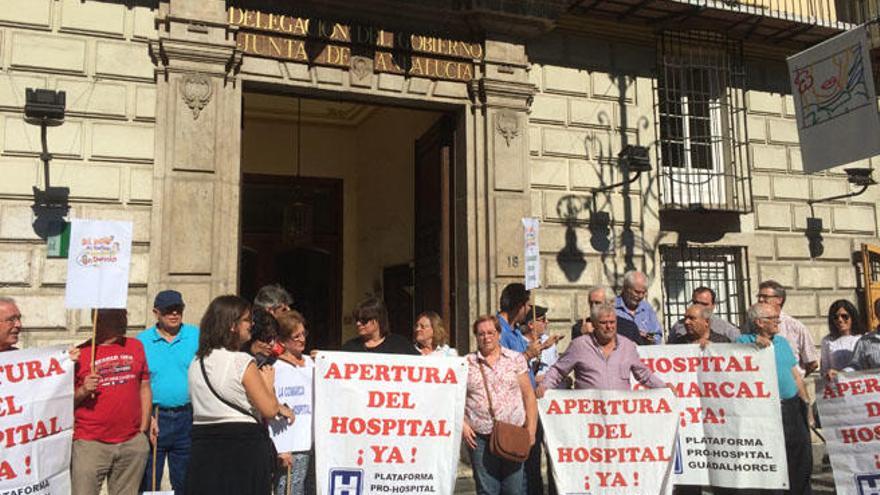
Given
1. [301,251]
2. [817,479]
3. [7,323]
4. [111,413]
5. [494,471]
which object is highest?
[301,251]

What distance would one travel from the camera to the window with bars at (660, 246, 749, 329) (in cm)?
1135

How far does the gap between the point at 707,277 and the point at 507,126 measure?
4126 millimetres

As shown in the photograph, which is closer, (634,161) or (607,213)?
(634,161)

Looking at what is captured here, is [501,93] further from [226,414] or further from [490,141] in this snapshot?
[226,414]

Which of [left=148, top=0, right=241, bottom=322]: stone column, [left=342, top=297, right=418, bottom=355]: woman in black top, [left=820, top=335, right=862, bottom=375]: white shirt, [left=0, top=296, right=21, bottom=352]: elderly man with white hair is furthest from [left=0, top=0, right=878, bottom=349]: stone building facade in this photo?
[left=820, top=335, right=862, bottom=375]: white shirt

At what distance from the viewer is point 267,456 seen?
4707mm

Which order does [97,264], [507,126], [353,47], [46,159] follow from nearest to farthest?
[97,264] < [46,159] < [353,47] < [507,126]

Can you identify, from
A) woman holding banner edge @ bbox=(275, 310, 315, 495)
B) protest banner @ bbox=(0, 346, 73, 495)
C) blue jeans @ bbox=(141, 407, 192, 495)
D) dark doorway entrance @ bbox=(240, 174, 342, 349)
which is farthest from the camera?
dark doorway entrance @ bbox=(240, 174, 342, 349)

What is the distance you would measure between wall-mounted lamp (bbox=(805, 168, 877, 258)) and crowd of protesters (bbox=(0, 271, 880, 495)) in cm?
578

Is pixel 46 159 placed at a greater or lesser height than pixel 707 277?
greater

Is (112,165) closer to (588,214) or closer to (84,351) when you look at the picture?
(84,351)

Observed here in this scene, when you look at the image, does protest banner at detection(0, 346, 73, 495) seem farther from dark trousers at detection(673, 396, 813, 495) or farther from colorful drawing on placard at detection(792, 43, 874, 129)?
colorful drawing on placard at detection(792, 43, 874, 129)

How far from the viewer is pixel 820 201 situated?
39.5 feet

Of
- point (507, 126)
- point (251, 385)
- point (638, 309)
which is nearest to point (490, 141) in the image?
point (507, 126)
